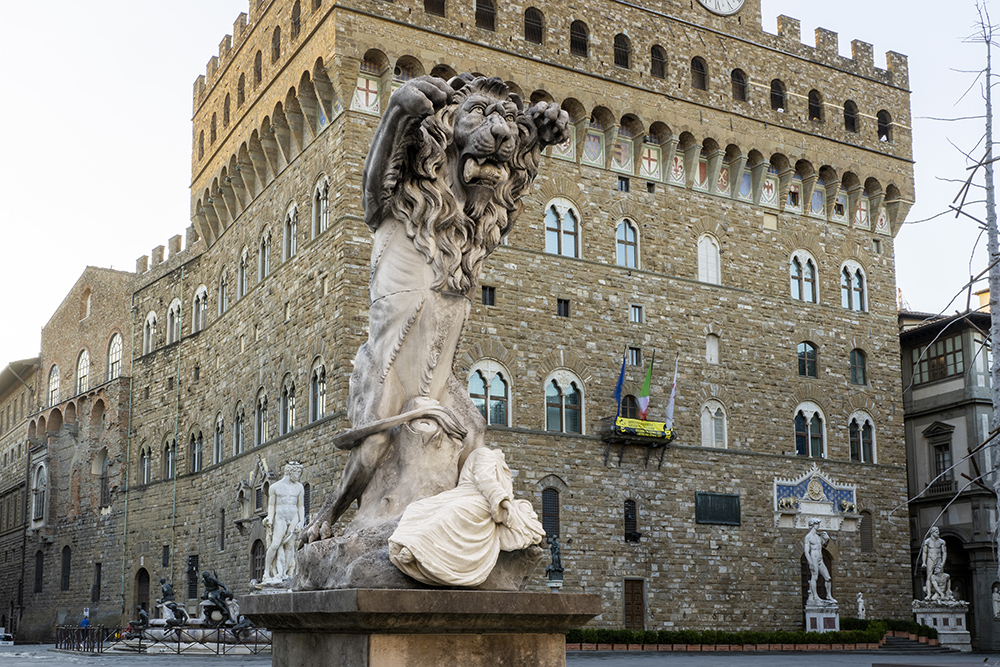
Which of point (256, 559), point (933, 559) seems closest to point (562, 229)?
point (256, 559)

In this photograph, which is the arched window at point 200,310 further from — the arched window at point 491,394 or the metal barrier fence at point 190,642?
the metal barrier fence at point 190,642

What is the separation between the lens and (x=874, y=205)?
1485 inches

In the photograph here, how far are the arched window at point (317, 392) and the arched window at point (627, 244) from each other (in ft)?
30.4

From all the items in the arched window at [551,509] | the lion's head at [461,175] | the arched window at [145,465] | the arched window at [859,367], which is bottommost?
the arched window at [551,509]

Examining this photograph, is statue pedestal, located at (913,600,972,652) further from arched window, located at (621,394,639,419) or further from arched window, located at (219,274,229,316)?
arched window, located at (219,274,229,316)

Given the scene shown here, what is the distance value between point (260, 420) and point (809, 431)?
16.8 meters

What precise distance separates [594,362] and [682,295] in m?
3.91

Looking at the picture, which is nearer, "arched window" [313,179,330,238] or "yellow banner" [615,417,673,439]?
"arched window" [313,179,330,238]

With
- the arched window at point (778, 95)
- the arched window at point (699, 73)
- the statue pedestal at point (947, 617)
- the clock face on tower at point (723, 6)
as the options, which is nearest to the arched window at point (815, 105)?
the arched window at point (778, 95)

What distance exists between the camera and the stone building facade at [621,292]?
1175 inches

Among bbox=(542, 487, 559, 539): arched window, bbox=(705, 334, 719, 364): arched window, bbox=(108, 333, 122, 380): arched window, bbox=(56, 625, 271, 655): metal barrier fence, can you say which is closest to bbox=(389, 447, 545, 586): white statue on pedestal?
→ bbox=(56, 625, 271, 655): metal barrier fence

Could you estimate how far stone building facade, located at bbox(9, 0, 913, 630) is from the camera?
29.8 metres

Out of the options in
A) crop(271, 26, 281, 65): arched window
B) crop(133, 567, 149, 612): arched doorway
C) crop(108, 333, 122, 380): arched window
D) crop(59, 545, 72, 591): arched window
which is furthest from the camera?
crop(59, 545, 72, 591): arched window

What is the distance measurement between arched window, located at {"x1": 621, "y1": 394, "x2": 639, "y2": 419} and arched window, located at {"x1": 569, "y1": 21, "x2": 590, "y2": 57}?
10.0 metres
